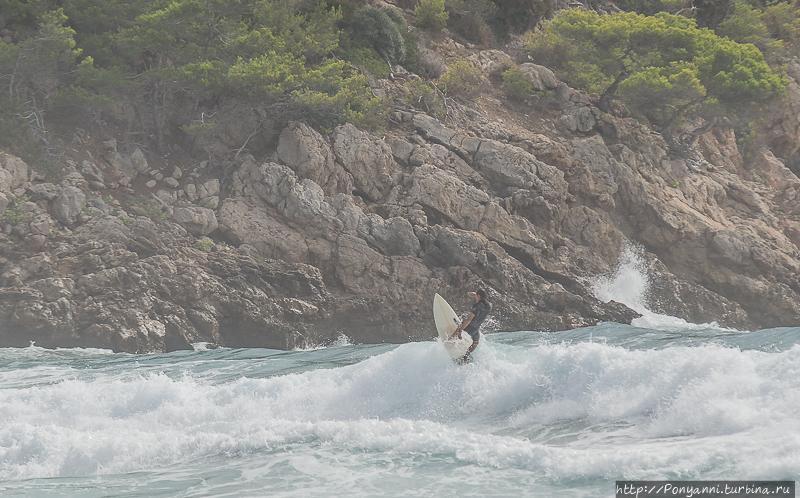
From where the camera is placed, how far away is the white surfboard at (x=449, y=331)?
33.7 feet

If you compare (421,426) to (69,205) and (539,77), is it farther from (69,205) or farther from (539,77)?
(539,77)

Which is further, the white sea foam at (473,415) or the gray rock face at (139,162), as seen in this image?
the gray rock face at (139,162)

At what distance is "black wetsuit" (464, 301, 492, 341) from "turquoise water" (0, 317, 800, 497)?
433 mm

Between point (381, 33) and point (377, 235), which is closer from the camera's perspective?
point (377, 235)

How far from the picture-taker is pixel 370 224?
1930 centimetres

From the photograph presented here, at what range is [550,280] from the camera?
20391 mm

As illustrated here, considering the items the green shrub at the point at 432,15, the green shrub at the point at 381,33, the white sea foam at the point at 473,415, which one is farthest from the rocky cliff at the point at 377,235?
the white sea foam at the point at 473,415

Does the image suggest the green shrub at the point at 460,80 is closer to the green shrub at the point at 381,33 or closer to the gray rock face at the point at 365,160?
the green shrub at the point at 381,33

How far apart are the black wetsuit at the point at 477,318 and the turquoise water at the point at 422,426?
0.43m

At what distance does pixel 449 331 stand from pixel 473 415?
7.30 feet

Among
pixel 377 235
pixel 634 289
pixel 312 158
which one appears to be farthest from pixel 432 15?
pixel 634 289

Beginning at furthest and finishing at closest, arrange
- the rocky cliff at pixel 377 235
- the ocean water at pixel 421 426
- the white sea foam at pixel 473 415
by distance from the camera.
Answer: the rocky cliff at pixel 377 235
the white sea foam at pixel 473 415
the ocean water at pixel 421 426

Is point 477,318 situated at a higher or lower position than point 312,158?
lower

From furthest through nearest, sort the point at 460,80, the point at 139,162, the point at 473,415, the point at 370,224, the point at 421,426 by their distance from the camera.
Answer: the point at 460,80 < the point at 139,162 < the point at 370,224 < the point at 473,415 < the point at 421,426
